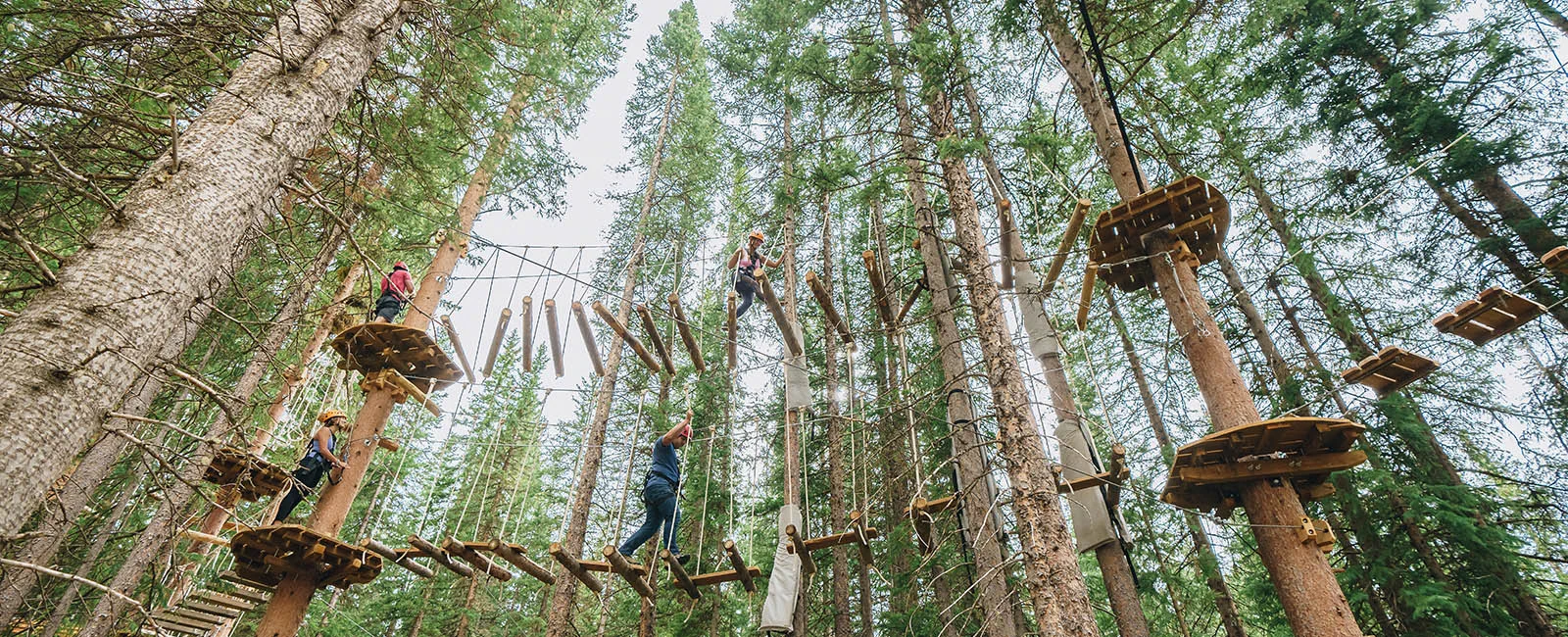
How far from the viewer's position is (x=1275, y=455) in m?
4.78

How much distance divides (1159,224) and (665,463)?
16.0ft

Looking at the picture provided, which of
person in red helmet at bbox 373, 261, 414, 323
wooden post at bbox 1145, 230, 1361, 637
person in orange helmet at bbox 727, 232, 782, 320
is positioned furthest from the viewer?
person in orange helmet at bbox 727, 232, 782, 320

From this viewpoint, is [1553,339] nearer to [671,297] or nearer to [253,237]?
[671,297]

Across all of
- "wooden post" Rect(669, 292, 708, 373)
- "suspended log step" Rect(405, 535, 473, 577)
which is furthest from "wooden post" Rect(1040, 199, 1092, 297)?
"suspended log step" Rect(405, 535, 473, 577)

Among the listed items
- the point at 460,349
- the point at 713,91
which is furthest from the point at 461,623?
the point at 713,91

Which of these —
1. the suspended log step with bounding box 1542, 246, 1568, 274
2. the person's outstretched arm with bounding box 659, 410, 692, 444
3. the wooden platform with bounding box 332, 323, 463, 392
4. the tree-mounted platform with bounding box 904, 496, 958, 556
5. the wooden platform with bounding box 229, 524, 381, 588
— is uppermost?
the wooden platform with bounding box 332, 323, 463, 392

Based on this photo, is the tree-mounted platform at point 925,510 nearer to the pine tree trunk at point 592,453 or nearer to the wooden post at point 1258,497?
the wooden post at point 1258,497

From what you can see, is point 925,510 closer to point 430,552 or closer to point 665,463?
point 665,463

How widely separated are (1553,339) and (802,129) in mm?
9436

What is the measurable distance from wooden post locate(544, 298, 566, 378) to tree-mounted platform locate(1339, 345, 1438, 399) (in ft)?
20.4

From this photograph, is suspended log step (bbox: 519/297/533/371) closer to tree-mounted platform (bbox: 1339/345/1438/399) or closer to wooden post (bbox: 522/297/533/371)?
wooden post (bbox: 522/297/533/371)

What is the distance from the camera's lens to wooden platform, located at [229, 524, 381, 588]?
5.62 metres

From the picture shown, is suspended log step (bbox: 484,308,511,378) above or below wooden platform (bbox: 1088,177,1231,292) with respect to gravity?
below

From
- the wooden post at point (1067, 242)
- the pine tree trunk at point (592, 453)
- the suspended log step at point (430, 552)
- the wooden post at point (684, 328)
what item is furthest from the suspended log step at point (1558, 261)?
the suspended log step at point (430, 552)
